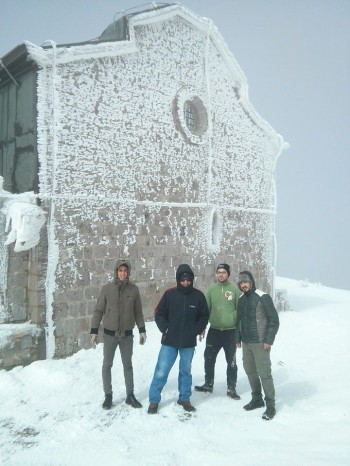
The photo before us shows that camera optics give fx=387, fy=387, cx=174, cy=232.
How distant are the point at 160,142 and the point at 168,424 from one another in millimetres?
5901

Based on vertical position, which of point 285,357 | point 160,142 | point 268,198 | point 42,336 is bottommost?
point 285,357

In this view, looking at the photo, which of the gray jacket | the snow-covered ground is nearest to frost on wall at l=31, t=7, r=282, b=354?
the snow-covered ground

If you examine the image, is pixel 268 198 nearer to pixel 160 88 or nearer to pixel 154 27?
pixel 160 88

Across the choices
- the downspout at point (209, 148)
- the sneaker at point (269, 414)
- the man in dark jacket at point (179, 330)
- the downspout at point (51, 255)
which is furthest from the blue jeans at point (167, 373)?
the downspout at point (209, 148)

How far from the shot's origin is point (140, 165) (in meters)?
8.10

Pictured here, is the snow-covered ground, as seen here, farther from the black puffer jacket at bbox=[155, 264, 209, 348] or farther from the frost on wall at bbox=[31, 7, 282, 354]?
the frost on wall at bbox=[31, 7, 282, 354]

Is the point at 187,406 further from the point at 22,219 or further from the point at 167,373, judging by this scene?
the point at 22,219

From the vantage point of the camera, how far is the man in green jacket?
5.28m

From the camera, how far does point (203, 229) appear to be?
31.1 feet

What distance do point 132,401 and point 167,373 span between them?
592 millimetres

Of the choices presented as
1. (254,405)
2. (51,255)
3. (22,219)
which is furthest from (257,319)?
(22,219)

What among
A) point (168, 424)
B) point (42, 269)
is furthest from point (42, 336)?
point (168, 424)

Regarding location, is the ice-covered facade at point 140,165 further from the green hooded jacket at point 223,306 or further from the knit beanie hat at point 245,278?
the knit beanie hat at point 245,278

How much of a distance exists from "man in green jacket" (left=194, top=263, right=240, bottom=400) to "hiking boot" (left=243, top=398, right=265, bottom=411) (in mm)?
387
